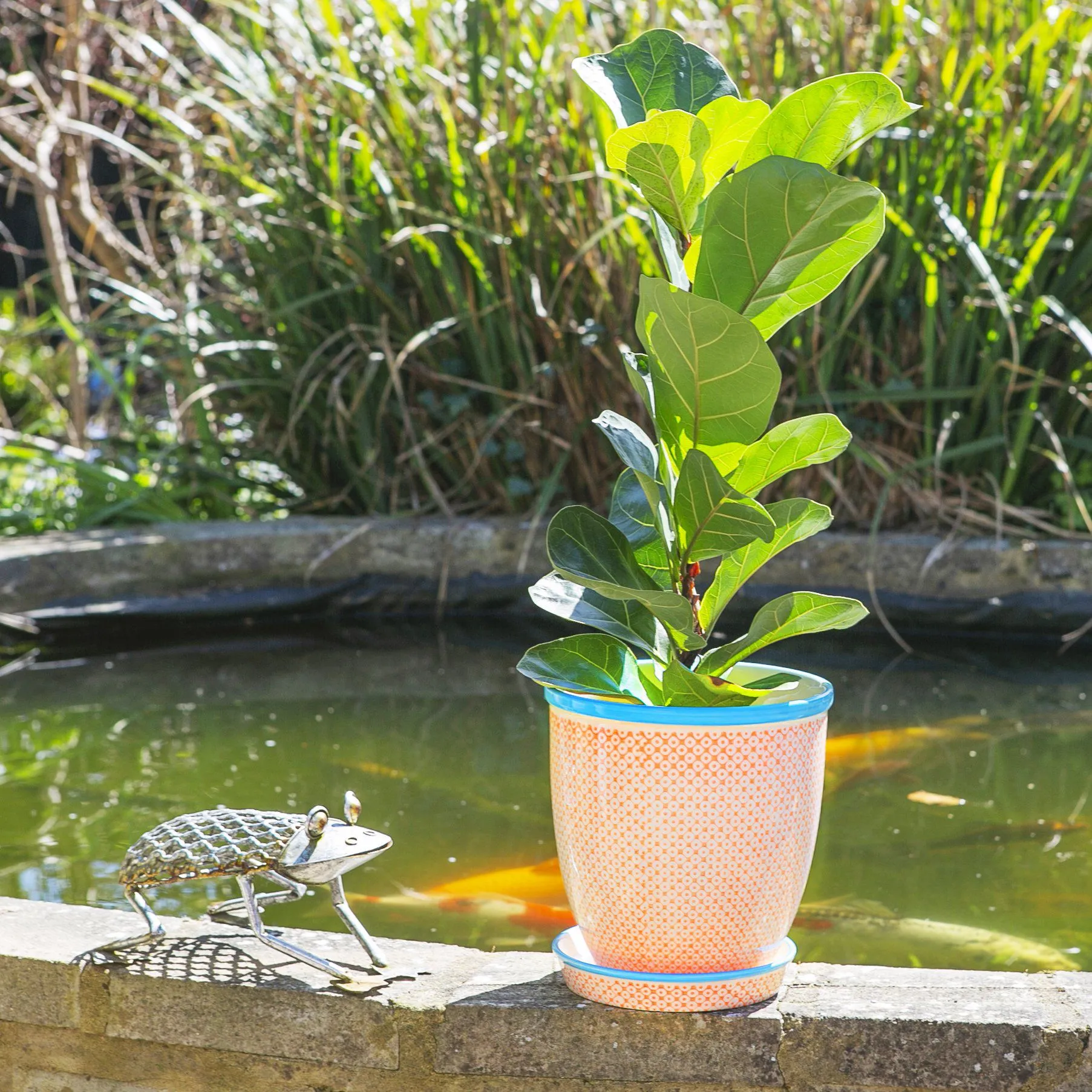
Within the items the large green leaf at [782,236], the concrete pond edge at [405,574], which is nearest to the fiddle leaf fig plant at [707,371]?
the large green leaf at [782,236]

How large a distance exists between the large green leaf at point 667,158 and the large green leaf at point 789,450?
0.16 m

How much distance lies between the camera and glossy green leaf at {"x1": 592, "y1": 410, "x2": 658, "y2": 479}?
36.3 inches

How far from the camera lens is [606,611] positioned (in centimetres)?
95

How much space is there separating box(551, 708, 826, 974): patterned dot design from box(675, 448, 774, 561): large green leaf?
13 centimetres

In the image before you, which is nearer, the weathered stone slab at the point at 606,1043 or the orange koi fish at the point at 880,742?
the weathered stone slab at the point at 606,1043

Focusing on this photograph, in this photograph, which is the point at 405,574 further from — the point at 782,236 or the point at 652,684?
the point at 782,236

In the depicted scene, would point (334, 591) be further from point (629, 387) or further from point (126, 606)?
point (629, 387)

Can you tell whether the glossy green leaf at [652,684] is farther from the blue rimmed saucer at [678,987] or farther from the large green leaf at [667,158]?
the large green leaf at [667,158]

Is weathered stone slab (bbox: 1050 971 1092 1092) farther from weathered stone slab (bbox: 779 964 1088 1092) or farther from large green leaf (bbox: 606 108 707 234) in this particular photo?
large green leaf (bbox: 606 108 707 234)

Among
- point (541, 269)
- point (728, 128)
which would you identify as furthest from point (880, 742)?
point (541, 269)

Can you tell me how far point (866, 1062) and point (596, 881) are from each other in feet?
0.73

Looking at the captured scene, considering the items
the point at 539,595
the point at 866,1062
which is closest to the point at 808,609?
the point at 539,595

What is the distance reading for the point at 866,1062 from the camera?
92cm

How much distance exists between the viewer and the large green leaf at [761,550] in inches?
36.4
